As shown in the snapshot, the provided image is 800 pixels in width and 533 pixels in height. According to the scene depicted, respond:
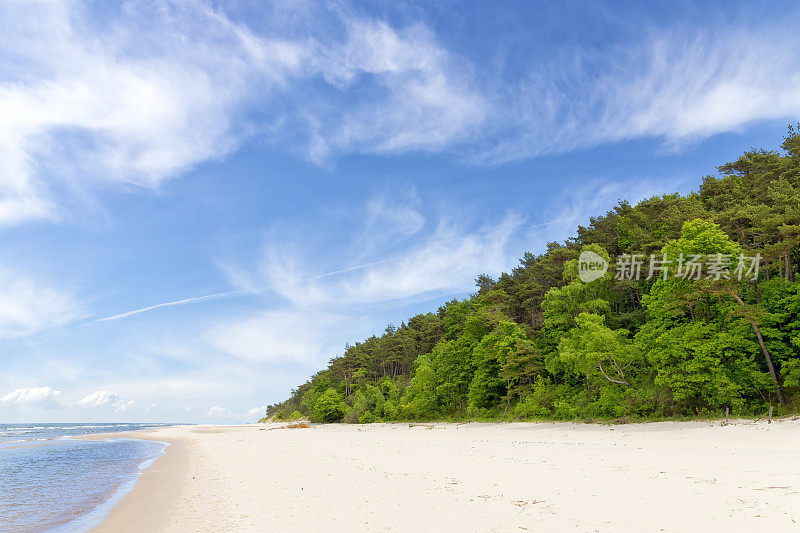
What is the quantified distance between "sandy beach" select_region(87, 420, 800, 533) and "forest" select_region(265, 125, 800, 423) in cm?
560

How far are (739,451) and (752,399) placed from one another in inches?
506

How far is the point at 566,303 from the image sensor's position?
3597cm

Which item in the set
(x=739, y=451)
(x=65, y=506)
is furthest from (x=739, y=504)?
(x=65, y=506)

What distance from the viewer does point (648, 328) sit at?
1046 inches

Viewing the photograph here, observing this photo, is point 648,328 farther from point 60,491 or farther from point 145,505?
point 60,491

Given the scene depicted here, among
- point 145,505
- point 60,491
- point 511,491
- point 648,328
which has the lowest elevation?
point 60,491

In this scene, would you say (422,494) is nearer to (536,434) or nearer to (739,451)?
(739,451)

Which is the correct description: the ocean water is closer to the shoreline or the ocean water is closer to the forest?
the shoreline

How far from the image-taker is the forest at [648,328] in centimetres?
2191

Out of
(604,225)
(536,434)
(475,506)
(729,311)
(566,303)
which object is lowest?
(536,434)

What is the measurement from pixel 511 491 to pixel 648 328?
875 inches

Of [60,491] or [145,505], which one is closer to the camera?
[145,505]

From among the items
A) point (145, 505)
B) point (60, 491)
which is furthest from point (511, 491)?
point (60, 491)

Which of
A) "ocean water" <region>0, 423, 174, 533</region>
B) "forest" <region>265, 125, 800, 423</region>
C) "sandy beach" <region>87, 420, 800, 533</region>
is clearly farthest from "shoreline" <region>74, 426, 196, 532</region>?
"forest" <region>265, 125, 800, 423</region>
